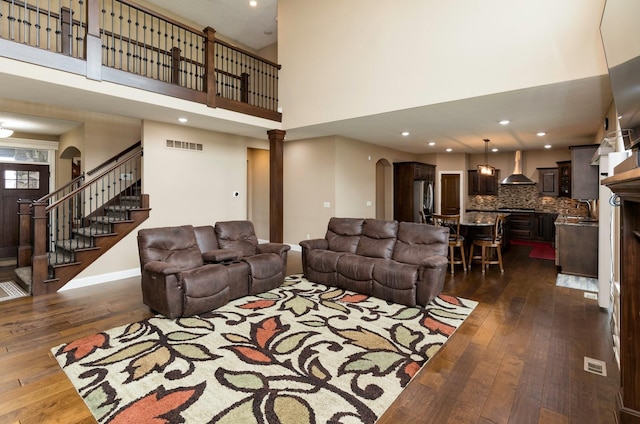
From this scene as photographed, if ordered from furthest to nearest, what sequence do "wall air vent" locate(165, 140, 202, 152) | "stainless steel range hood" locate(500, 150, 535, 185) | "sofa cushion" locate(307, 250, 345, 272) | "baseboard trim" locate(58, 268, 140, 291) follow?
"stainless steel range hood" locate(500, 150, 535, 185) < "wall air vent" locate(165, 140, 202, 152) < "baseboard trim" locate(58, 268, 140, 291) < "sofa cushion" locate(307, 250, 345, 272)

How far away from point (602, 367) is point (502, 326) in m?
0.86

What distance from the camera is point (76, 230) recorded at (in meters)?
5.31

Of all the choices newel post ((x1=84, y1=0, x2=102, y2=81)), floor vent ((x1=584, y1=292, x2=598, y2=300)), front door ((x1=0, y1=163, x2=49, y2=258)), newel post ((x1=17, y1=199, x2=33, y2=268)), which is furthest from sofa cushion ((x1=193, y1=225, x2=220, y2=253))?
floor vent ((x1=584, y1=292, x2=598, y2=300))

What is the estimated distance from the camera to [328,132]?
259 inches

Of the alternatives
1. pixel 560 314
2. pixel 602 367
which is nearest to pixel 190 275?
pixel 602 367

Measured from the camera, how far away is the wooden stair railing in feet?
14.3

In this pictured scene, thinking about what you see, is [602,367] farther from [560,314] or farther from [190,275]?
[190,275]

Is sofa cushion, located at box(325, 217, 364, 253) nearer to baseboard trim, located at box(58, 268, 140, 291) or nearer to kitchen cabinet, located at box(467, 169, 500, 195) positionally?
baseboard trim, located at box(58, 268, 140, 291)

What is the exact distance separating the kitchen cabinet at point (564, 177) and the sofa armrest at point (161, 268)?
933cm

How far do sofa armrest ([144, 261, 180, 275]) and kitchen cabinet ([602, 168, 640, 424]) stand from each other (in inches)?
141

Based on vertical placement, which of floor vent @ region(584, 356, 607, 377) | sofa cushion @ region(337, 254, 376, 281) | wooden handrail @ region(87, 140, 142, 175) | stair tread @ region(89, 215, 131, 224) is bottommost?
floor vent @ region(584, 356, 607, 377)

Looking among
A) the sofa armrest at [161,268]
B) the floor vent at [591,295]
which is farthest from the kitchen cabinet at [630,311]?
the sofa armrest at [161,268]

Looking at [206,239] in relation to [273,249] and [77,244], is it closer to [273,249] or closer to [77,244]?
[273,249]

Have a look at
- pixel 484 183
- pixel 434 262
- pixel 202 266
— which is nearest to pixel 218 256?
pixel 202 266
